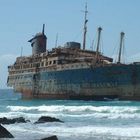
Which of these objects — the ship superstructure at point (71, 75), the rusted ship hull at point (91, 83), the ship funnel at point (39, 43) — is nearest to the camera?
the rusted ship hull at point (91, 83)

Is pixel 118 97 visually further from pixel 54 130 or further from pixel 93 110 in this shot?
pixel 54 130

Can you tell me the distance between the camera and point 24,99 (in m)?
72.5

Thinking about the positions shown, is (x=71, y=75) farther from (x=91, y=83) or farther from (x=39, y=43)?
(x=39, y=43)

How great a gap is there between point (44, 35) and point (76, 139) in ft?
187

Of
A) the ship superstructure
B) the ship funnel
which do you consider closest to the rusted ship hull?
the ship superstructure

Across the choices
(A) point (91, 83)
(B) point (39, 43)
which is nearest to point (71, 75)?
(A) point (91, 83)

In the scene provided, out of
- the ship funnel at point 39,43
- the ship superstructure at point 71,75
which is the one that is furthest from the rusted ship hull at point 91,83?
the ship funnel at point 39,43

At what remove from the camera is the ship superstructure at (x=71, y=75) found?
2133 inches

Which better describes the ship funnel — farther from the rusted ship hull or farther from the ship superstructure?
the rusted ship hull

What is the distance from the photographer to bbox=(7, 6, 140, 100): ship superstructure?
54.2 m

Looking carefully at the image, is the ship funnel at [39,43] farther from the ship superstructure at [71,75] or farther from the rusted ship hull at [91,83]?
the rusted ship hull at [91,83]

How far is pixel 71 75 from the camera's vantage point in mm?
59688

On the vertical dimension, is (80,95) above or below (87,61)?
below

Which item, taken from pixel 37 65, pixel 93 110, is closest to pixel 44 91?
pixel 37 65
